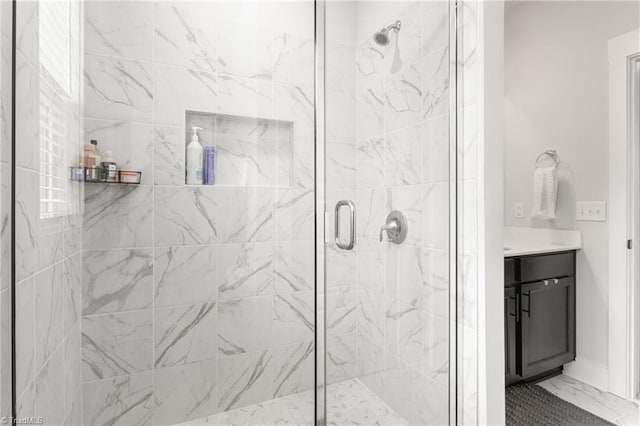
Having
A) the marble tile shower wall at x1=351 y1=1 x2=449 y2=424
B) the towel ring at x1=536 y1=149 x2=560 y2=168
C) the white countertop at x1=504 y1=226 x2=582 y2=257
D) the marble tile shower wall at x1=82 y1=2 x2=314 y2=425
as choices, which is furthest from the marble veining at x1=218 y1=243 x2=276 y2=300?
the towel ring at x1=536 y1=149 x2=560 y2=168

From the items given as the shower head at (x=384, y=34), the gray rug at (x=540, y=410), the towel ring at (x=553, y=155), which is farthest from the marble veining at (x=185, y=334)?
the towel ring at (x=553, y=155)

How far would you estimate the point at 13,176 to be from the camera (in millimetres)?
777

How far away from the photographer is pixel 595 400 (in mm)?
2021

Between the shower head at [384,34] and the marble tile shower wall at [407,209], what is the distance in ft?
0.07

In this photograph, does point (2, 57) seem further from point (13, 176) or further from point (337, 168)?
point (337, 168)

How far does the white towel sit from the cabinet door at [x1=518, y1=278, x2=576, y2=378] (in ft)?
1.56

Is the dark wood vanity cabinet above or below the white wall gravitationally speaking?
below

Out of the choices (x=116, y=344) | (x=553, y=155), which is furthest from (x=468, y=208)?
(x=553, y=155)

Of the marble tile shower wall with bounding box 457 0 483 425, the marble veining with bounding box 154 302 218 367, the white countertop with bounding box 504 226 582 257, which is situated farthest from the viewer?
the white countertop with bounding box 504 226 582 257

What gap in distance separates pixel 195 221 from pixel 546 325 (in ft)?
7.13

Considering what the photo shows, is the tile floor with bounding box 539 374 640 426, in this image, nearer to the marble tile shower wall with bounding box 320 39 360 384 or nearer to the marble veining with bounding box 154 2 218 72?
the marble tile shower wall with bounding box 320 39 360 384

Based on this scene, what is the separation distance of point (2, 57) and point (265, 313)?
113cm

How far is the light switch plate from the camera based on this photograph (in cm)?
218

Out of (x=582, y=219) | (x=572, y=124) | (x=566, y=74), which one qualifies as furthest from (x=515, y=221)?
(x=566, y=74)
